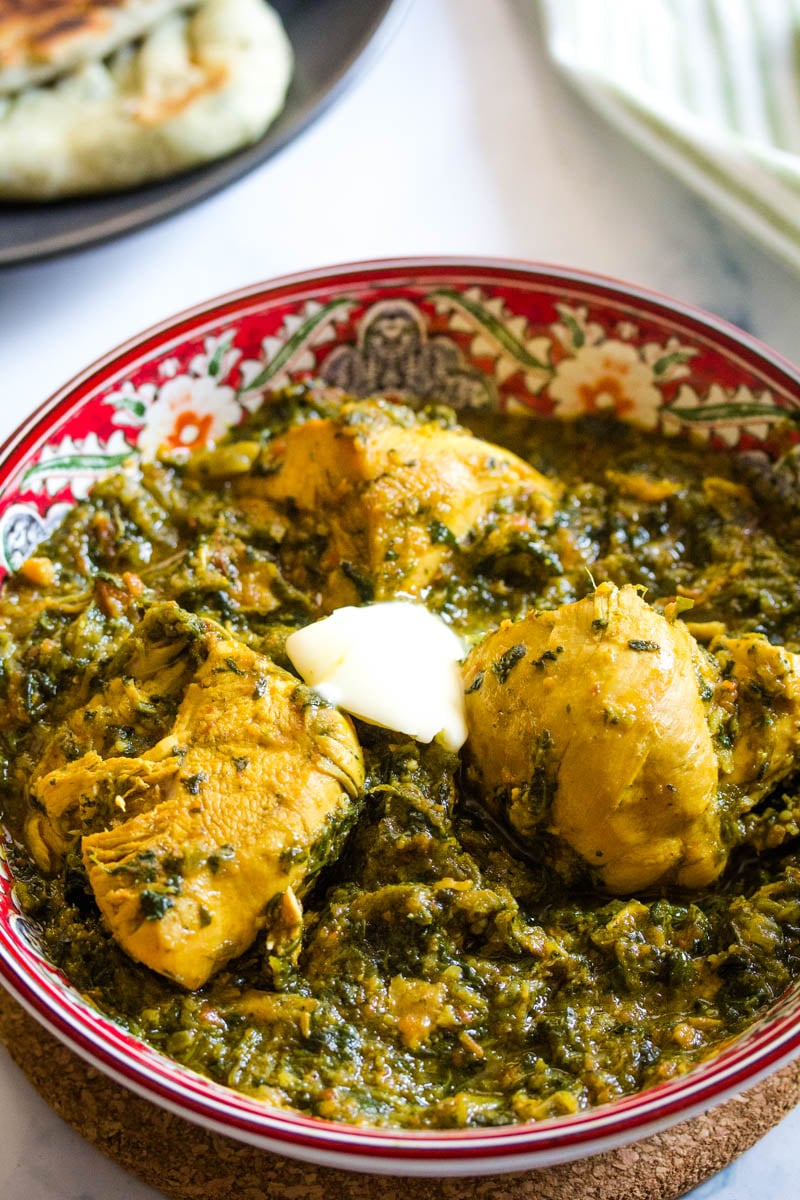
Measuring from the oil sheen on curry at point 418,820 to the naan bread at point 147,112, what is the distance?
1.70 meters

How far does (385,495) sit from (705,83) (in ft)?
9.58

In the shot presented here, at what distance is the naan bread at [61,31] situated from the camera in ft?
15.5

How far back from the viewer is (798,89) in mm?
5176

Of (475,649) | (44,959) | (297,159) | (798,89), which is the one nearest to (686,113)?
(798,89)

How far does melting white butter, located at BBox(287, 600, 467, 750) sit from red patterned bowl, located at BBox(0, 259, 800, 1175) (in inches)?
42.9

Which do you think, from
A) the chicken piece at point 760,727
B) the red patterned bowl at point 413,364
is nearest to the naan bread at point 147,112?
the red patterned bowl at point 413,364

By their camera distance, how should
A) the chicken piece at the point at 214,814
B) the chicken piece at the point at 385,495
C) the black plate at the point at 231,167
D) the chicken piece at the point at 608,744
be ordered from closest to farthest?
the chicken piece at the point at 214,814, the chicken piece at the point at 608,744, the chicken piece at the point at 385,495, the black plate at the point at 231,167

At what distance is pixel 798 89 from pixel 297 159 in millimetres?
2260

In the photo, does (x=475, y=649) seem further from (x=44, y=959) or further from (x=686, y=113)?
(x=686, y=113)

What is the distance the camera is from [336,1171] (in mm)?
2865

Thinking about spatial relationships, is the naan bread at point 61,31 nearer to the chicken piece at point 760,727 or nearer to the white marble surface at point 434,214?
the white marble surface at point 434,214

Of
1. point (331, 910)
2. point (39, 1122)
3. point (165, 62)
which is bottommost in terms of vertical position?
point (39, 1122)

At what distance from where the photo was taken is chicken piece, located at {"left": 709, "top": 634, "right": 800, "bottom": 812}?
10.2 ft

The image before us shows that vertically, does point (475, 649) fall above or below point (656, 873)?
above
